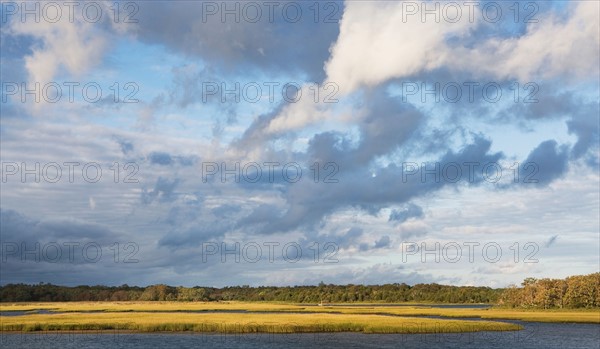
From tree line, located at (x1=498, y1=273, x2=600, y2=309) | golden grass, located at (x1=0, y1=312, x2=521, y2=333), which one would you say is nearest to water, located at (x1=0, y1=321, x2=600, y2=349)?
golden grass, located at (x1=0, y1=312, x2=521, y2=333)

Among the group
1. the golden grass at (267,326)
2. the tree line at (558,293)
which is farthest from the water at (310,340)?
the tree line at (558,293)

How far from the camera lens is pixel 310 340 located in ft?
229

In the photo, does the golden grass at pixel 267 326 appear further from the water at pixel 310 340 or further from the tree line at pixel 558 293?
the tree line at pixel 558 293

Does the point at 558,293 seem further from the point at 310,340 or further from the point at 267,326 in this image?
the point at 310,340

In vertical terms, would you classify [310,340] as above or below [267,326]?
below

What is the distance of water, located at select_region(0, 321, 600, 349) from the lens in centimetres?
6469

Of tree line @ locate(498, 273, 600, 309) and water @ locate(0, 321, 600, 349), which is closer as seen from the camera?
water @ locate(0, 321, 600, 349)

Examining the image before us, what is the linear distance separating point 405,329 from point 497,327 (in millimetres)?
14489

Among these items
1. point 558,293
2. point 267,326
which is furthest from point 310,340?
point 558,293

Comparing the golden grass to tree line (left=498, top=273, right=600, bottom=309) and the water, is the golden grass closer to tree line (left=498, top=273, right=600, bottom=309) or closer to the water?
the water

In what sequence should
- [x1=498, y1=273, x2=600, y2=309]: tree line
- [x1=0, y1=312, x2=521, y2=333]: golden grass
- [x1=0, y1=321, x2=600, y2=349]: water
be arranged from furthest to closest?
1. [x1=498, y1=273, x2=600, y2=309]: tree line
2. [x1=0, y1=312, x2=521, y2=333]: golden grass
3. [x1=0, y1=321, x2=600, y2=349]: water

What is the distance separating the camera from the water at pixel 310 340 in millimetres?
64688

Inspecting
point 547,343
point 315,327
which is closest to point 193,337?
point 315,327

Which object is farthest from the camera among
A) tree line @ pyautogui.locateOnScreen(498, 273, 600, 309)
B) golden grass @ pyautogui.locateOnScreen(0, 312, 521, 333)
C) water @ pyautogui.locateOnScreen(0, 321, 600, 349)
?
tree line @ pyautogui.locateOnScreen(498, 273, 600, 309)
